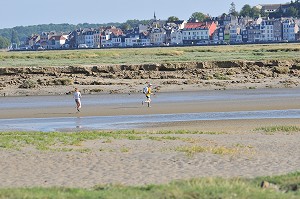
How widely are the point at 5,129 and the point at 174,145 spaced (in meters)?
8.52

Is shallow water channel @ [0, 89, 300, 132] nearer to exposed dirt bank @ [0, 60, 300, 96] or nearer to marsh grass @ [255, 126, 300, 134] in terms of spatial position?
exposed dirt bank @ [0, 60, 300, 96]

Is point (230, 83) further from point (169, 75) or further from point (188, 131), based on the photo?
point (188, 131)

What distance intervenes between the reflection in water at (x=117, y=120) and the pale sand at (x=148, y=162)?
4.92m

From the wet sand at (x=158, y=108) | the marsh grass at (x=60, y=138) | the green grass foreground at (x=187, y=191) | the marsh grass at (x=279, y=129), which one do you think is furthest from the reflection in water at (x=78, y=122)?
the green grass foreground at (x=187, y=191)

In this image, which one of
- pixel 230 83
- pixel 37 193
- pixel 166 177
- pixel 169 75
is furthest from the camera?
pixel 169 75

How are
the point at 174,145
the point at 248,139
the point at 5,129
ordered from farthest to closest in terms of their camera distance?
the point at 5,129
the point at 248,139
the point at 174,145

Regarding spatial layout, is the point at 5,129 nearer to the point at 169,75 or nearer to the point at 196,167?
the point at 196,167

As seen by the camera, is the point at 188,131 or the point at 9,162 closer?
the point at 9,162

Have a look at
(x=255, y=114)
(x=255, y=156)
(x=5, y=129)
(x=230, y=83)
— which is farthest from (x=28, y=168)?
(x=230, y=83)

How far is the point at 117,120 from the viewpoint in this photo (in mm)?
28469

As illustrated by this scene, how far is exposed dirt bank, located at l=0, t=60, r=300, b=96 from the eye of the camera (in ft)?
147

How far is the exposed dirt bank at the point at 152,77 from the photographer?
44656 millimetres

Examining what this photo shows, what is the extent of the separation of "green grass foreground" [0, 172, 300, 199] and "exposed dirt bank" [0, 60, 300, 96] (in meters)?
29.9

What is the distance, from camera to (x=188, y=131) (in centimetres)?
2308
